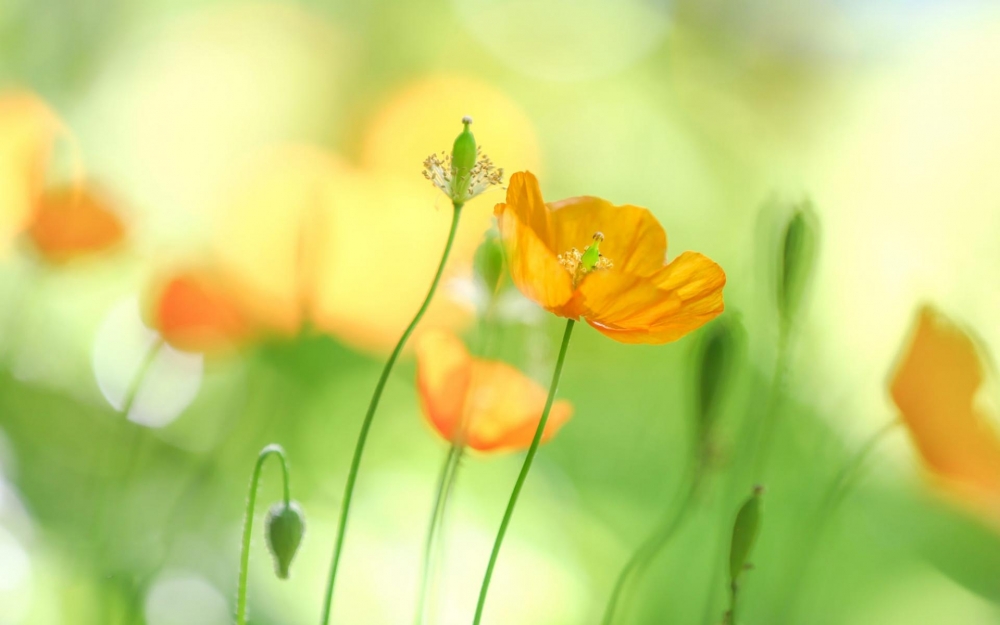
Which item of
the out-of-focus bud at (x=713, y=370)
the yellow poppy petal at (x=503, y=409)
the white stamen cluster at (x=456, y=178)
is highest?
the white stamen cluster at (x=456, y=178)

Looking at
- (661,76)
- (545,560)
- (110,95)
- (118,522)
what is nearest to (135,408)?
(118,522)

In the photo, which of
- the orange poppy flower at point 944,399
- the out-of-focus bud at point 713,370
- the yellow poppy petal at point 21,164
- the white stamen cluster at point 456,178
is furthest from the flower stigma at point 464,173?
the yellow poppy petal at point 21,164

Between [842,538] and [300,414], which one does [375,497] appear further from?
[842,538]

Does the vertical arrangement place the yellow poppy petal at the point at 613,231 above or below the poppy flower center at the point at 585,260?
above

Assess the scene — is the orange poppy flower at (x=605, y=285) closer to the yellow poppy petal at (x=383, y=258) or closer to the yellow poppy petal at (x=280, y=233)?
the yellow poppy petal at (x=383, y=258)

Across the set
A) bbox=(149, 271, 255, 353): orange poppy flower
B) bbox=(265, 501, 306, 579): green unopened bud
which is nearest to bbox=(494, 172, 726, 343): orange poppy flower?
bbox=(265, 501, 306, 579): green unopened bud

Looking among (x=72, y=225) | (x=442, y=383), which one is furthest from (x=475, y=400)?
(x=72, y=225)
